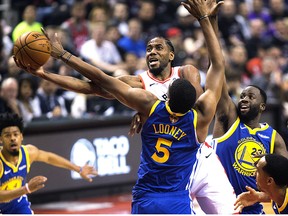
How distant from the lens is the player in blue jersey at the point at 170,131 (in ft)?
22.4

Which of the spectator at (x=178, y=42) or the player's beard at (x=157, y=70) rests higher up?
the spectator at (x=178, y=42)

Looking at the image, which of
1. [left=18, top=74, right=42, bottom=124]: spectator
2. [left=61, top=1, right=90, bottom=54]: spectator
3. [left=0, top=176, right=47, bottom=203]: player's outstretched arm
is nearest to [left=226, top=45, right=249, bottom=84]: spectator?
[left=61, top=1, right=90, bottom=54]: spectator

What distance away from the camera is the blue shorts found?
6875 millimetres

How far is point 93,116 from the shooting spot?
13.1m

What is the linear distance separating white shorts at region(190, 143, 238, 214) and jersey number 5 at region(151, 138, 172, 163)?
3.25 ft

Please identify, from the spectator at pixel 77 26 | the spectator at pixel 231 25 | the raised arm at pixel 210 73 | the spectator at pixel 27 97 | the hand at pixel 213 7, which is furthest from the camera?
the spectator at pixel 231 25

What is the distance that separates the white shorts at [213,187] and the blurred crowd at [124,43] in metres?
4.74

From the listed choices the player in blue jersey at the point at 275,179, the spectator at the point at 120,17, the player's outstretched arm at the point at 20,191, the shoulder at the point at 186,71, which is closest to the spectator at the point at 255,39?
the spectator at the point at 120,17

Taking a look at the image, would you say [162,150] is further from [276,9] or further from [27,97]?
[276,9]

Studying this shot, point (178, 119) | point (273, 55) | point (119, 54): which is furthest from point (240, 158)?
point (273, 55)

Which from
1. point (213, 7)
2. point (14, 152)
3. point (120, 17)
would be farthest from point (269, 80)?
point (213, 7)

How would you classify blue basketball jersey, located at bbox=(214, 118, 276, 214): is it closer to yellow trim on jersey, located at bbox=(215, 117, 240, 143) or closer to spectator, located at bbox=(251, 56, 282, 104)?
yellow trim on jersey, located at bbox=(215, 117, 240, 143)

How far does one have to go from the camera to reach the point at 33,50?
23.6 feet

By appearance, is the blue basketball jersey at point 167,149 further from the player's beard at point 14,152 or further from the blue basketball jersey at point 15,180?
the player's beard at point 14,152
